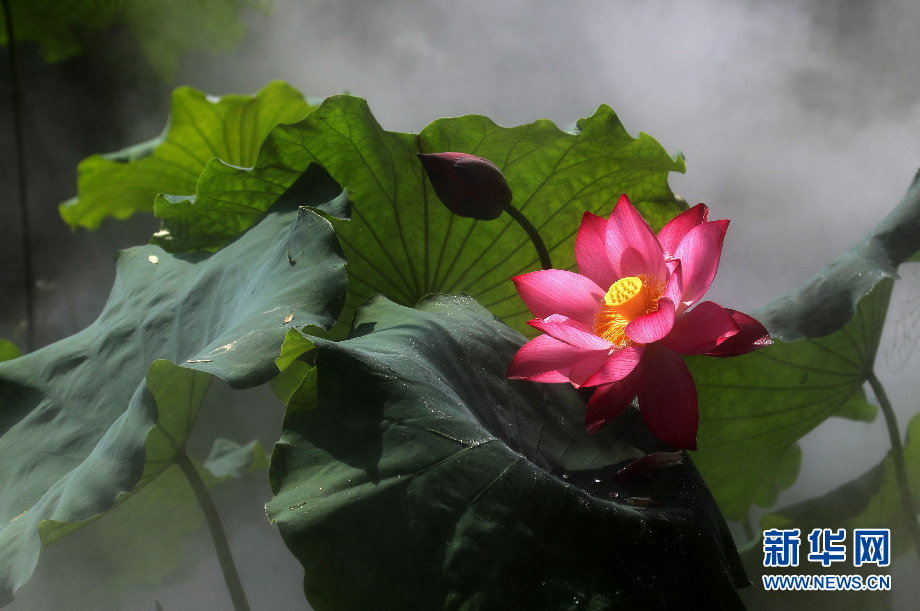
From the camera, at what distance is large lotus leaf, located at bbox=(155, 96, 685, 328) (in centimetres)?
68

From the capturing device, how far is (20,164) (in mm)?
1579

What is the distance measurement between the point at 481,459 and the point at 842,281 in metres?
0.43

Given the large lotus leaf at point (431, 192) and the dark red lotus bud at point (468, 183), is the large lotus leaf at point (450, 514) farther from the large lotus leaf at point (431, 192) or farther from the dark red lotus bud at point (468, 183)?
the large lotus leaf at point (431, 192)

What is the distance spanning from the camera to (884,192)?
0.92 m

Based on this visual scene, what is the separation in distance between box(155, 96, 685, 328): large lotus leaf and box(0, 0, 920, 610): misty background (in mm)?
289

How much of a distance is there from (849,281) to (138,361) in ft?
2.24

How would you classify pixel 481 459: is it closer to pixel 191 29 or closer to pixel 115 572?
pixel 115 572

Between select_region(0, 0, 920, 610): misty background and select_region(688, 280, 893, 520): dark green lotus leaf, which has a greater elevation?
select_region(0, 0, 920, 610): misty background

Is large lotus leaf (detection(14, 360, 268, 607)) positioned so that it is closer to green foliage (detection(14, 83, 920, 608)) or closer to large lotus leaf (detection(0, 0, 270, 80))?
green foliage (detection(14, 83, 920, 608))

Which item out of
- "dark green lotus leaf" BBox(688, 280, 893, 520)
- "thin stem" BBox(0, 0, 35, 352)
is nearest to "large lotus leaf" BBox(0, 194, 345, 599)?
"dark green lotus leaf" BBox(688, 280, 893, 520)

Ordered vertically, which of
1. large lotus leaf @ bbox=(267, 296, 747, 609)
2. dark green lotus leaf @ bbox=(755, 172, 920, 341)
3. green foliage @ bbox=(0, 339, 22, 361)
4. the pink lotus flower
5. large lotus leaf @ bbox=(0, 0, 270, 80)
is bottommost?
large lotus leaf @ bbox=(267, 296, 747, 609)

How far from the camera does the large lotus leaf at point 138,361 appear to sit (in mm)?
461

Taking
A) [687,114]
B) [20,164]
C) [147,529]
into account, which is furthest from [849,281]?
[20,164]

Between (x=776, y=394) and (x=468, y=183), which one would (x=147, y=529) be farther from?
(x=776, y=394)
